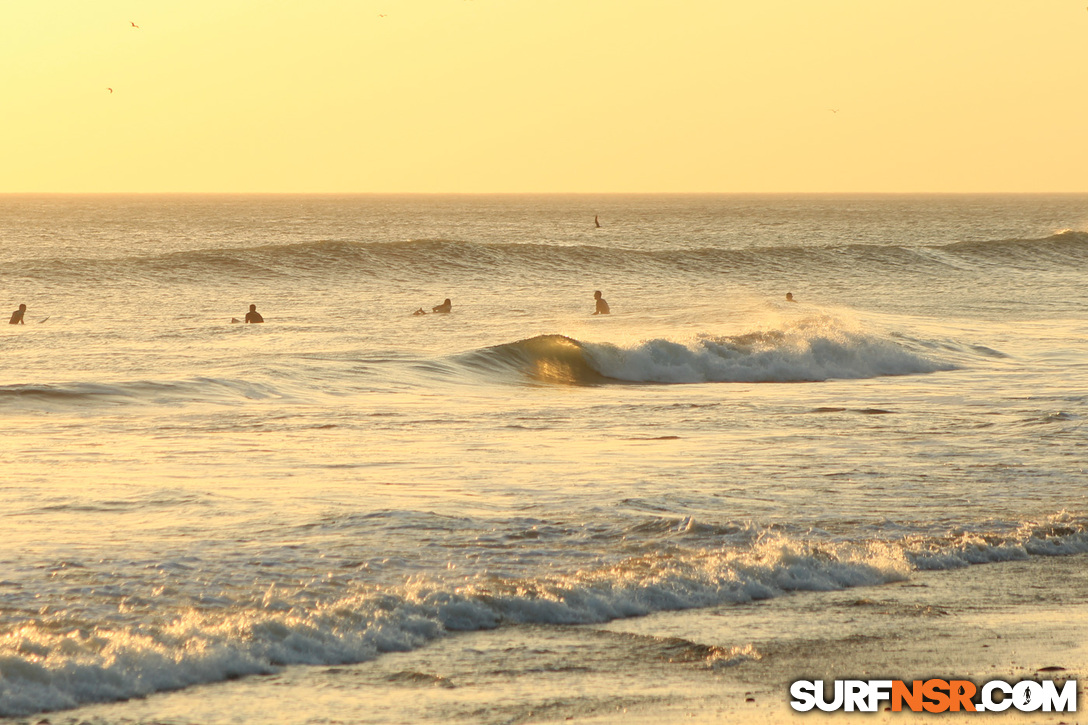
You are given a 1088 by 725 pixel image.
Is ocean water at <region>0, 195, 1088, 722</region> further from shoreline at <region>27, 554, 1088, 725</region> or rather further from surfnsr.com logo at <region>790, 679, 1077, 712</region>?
surfnsr.com logo at <region>790, 679, 1077, 712</region>

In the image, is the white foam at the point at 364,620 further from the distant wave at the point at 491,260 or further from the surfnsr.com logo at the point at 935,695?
the distant wave at the point at 491,260

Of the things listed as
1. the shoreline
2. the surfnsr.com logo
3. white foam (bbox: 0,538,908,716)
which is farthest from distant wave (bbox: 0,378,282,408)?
the surfnsr.com logo

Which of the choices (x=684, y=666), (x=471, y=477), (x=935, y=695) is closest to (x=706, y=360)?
(x=471, y=477)

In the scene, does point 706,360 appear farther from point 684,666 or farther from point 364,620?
point 684,666

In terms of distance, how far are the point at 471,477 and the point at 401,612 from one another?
11.5 ft

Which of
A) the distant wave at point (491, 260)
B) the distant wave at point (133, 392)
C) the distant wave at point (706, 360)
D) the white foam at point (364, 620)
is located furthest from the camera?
the distant wave at point (491, 260)

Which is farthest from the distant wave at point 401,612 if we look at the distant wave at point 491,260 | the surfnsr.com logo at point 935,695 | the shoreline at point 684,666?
the distant wave at point 491,260

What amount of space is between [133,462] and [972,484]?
7.16m

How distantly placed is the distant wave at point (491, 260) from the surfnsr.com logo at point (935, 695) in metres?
33.6

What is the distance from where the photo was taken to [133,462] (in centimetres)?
1024

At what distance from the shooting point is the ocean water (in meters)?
6.16

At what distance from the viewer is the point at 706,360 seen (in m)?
18.9

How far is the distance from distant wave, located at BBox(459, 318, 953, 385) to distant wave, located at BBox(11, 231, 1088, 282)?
2070 centimetres

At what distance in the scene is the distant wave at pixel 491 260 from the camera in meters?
38.2
